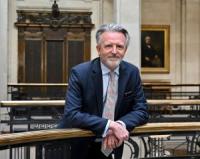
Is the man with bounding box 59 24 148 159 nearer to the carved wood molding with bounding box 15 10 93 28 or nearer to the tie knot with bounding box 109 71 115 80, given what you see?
the tie knot with bounding box 109 71 115 80

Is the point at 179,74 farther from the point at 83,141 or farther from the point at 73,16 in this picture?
the point at 83,141

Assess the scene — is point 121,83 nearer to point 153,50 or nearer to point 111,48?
point 111,48

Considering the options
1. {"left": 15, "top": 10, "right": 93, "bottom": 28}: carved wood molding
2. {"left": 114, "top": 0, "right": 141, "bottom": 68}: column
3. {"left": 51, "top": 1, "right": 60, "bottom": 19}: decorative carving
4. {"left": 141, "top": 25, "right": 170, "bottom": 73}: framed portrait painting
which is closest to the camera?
{"left": 114, "top": 0, "right": 141, "bottom": 68}: column

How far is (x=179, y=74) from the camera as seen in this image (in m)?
21.2

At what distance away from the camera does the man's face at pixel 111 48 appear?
3336 millimetres

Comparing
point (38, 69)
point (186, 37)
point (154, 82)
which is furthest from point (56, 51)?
point (186, 37)

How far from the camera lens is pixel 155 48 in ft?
69.4

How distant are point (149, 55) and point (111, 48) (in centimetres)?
1795

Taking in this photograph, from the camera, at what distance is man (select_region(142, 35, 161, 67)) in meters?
21.0

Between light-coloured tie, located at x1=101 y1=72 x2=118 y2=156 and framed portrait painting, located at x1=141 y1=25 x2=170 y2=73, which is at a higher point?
framed portrait painting, located at x1=141 y1=25 x2=170 y2=73

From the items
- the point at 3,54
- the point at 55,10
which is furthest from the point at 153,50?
the point at 3,54

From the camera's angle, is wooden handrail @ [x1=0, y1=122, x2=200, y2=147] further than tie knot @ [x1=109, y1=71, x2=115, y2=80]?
No

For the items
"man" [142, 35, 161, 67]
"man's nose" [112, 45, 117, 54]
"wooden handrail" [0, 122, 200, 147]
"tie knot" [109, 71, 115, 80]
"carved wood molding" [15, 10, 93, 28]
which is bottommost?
"wooden handrail" [0, 122, 200, 147]

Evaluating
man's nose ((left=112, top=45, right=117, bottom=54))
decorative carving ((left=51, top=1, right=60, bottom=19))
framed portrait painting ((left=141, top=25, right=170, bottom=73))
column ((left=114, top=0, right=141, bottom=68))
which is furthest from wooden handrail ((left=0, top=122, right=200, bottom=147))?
framed portrait painting ((left=141, top=25, right=170, bottom=73))
